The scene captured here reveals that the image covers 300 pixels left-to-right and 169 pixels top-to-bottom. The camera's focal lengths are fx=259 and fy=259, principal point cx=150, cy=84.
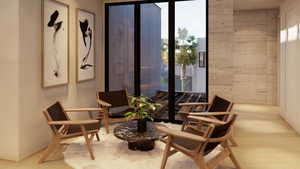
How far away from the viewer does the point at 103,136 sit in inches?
179

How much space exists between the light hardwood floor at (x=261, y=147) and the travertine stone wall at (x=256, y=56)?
1.86 metres

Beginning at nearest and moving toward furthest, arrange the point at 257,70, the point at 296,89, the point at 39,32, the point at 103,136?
Result: the point at 39,32 → the point at 103,136 → the point at 296,89 → the point at 257,70

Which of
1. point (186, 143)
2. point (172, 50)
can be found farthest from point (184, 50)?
point (186, 143)

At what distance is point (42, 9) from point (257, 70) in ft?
21.8

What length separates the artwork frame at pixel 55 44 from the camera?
12.6ft

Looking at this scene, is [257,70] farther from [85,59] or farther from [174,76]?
[85,59]

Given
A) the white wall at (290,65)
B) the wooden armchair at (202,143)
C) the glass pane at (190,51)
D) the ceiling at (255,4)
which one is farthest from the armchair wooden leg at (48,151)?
the ceiling at (255,4)

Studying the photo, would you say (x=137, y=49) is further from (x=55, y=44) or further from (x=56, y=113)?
(x=56, y=113)

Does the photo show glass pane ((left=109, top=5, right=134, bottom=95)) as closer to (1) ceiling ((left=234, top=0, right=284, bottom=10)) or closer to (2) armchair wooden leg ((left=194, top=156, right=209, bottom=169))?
(1) ceiling ((left=234, top=0, right=284, bottom=10))

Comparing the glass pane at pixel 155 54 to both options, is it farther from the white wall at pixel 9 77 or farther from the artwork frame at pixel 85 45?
the white wall at pixel 9 77

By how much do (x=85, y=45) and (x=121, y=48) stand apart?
0.99 m

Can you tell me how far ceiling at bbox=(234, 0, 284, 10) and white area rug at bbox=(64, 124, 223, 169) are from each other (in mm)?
4700

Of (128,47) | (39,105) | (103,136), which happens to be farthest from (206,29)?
(39,105)

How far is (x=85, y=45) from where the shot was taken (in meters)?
5.00
